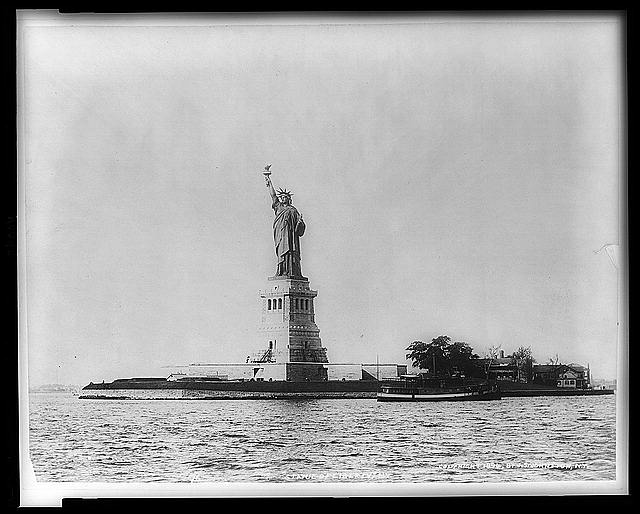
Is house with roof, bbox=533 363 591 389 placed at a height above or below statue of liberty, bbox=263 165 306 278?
below

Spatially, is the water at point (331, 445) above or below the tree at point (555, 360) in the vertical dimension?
below

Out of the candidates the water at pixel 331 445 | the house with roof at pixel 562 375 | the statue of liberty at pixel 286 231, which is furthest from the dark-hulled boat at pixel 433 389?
the statue of liberty at pixel 286 231

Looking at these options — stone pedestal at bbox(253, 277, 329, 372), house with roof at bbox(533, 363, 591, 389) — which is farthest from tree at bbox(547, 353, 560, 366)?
stone pedestal at bbox(253, 277, 329, 372)

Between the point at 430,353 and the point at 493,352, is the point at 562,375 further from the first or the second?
the point at 430,353

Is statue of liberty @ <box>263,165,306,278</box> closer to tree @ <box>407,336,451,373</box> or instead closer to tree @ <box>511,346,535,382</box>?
tree @ <box>407,336,451,373</box>

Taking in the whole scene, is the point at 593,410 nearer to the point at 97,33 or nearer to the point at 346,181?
the point at 346,181

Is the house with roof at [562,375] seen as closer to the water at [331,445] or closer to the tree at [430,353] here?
the water at [331,445]

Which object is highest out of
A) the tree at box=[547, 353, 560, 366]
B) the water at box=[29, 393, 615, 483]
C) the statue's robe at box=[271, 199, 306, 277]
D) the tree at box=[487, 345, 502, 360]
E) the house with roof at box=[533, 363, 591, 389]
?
the statue's robe at box=[271, 199, 306, 277]
